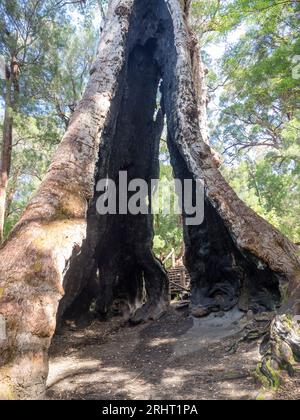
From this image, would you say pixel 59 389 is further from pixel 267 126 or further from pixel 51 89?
pixel 267 126

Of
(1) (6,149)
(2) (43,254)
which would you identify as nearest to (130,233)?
(2) (43,254)

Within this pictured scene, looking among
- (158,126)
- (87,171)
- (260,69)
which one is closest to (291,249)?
(87,171)

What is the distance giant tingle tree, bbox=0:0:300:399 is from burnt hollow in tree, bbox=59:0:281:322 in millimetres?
18

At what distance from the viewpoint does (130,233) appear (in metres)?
5.98

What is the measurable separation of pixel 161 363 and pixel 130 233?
2952mm

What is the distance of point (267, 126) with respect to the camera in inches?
591

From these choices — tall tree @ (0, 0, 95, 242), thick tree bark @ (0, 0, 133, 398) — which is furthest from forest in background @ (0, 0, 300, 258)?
thick tree bark @ (0, 0, 133, 398)

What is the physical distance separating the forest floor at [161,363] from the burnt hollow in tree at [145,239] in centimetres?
38

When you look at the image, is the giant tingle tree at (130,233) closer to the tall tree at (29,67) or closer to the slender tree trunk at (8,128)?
the tall tree at (29,67)

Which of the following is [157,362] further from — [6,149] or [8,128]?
[8,128]

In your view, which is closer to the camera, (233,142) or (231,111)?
(231,111)

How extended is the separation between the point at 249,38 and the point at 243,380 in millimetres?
10036

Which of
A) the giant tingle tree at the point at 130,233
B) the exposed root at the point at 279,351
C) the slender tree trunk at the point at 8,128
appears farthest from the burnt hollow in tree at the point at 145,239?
the slender tree trunk at the point at 8,128

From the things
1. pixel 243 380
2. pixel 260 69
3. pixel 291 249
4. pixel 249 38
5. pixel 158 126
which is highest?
pixel 249 38
